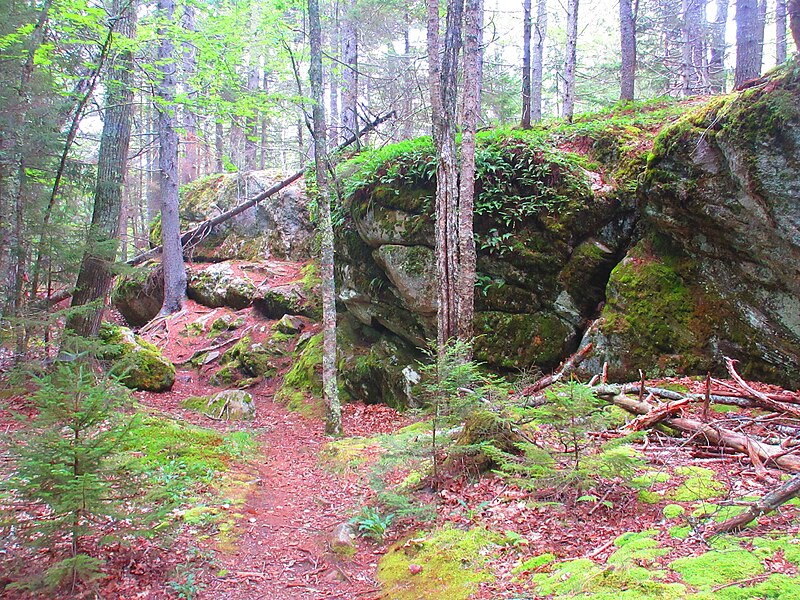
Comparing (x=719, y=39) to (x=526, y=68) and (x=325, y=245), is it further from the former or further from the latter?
(x=325, y=245)

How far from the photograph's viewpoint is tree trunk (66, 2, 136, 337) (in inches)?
335

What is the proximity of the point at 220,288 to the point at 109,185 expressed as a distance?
6.43 meters

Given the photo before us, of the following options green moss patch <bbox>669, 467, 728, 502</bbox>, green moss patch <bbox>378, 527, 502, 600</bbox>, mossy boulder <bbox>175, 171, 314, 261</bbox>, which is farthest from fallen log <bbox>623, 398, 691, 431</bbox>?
mossy boulder <bbox>175, 171, 314, 261</bbox>

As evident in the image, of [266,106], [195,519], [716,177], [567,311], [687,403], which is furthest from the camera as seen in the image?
[266,106]

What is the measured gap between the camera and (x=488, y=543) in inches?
145

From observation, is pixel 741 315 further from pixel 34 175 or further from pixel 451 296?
pixel 34 175

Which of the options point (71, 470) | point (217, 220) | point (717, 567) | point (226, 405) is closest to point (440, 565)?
point (717, 567)

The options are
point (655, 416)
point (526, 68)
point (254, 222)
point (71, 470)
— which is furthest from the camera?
point (254, 222)

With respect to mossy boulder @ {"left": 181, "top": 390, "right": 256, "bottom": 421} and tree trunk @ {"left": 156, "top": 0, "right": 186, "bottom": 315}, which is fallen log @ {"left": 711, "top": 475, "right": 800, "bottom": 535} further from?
tree trunk @ {"left": 156, "top": 0, "right": 186, "bottom": 315}

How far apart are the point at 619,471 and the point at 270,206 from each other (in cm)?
1552

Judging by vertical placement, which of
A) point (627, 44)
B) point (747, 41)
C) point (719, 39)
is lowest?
point (747, 41)

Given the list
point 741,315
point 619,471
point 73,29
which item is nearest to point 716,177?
point 741,315

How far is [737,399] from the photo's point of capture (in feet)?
18.7

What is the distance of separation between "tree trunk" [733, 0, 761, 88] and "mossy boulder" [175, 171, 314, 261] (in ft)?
41.5
